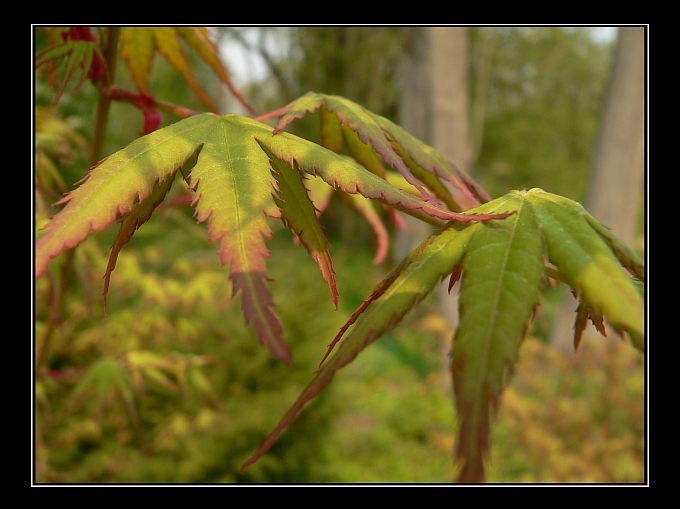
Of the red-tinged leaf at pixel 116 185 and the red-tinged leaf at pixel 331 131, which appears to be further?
the red-tinged leaf at pixel 331 131

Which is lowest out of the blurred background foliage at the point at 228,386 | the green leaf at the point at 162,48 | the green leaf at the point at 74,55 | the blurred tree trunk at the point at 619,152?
the blurred background foliage at the point at 228,386

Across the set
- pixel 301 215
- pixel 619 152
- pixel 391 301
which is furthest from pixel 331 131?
pixel 619 152

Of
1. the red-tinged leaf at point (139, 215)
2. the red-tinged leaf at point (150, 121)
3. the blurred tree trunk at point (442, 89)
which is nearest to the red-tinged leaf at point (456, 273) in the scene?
the red-tinged leaf at point (139, 215)

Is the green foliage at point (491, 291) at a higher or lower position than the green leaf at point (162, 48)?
lower

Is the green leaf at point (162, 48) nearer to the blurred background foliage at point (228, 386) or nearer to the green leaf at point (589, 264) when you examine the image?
the blurred background foliage at point (228, 386)

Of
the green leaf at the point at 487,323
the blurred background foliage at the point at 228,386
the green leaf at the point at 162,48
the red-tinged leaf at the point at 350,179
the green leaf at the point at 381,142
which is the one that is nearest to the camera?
the green leaf at the point at 487,323

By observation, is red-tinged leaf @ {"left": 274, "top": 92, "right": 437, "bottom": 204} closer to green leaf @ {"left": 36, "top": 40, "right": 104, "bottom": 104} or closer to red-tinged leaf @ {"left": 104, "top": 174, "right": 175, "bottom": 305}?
red-tinged leaf @ {"left": 104, "top": 174, "right": 175, "bottom": 305}

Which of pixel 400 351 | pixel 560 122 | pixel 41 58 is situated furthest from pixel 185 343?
pixel 560 122

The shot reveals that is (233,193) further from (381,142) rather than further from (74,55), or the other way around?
(74,55)

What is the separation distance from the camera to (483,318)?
A: 419 mm

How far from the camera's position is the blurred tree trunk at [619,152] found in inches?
183

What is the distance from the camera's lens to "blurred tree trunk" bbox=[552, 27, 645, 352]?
15.3 ft

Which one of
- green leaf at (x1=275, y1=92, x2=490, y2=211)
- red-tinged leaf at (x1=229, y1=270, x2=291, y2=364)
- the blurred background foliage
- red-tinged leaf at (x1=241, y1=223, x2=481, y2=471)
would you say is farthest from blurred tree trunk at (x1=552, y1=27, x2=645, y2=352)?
red-tinged leaf at (x1=229, y1=270, x2=291, y2=364)

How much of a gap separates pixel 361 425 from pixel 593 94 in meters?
12.6
